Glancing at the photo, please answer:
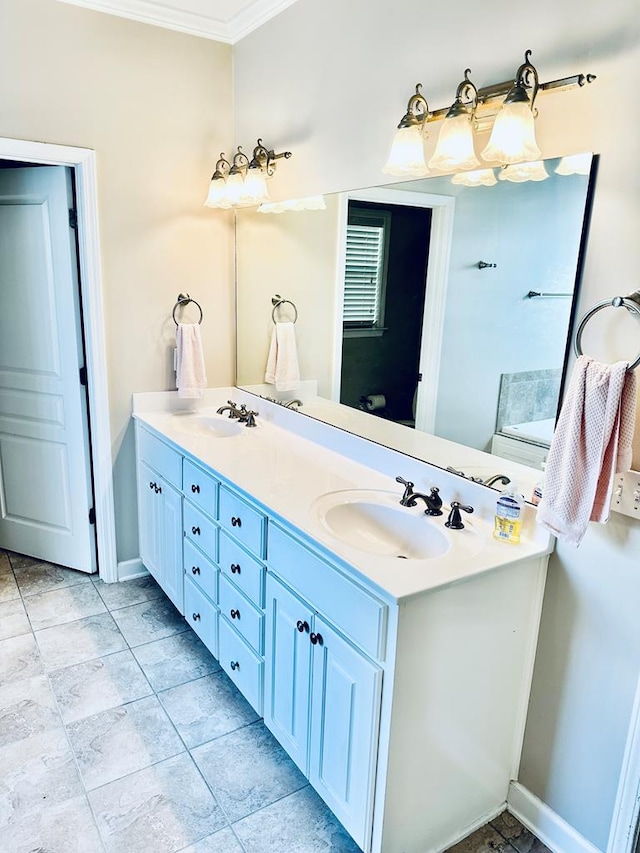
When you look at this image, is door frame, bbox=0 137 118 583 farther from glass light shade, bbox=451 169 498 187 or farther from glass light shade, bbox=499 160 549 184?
glass light shade, bbox=499 160 549 184

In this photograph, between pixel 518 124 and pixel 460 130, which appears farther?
pixel 460 130

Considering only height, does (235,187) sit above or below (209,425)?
above

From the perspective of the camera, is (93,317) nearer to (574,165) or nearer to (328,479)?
(328,479)

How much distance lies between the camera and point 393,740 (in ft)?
4.67

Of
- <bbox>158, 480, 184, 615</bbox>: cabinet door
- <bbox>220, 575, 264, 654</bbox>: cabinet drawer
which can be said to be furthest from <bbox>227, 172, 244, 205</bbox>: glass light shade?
<bbox>220, 575, 264, 654</bbox>: cabinet drawer

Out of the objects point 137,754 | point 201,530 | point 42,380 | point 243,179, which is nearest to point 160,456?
point 201,530

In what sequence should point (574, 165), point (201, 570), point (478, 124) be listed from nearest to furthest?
point (574, 165)
point (478, 124)
point (201, 570)

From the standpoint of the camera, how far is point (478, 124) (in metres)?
1.65

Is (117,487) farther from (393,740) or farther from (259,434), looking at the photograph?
(393,740)

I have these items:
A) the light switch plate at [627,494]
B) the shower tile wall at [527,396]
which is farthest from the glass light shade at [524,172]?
the light switch plate at [627,494]

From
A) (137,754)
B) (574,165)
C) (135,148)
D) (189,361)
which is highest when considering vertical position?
(135,148)

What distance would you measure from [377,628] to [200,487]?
108 centimetres

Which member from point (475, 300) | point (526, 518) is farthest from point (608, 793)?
point (475, 300)

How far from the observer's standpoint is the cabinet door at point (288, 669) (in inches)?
66.7
